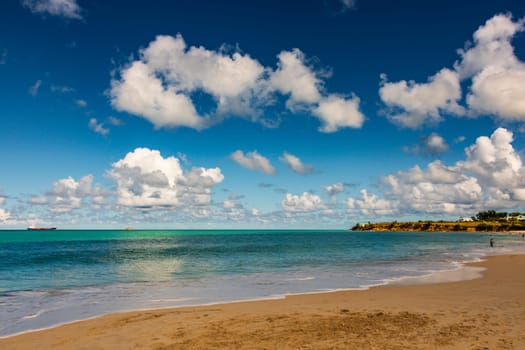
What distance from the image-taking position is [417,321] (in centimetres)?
1505

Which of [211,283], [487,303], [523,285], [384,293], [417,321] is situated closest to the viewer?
[417,321]

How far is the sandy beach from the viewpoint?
1245cm

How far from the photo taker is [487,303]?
18.6 m

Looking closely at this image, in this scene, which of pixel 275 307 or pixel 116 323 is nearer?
pixel 116 323

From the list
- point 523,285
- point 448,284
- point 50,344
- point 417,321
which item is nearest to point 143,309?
point 50,344

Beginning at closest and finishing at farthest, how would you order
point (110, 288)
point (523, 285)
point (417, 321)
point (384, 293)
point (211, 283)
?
point (417, 321), point (384, 293), point (523, 285), point (110, 288), point (211, 283)

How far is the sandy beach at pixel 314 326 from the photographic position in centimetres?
1245

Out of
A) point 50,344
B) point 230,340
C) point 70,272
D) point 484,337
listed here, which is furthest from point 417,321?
point 70,272

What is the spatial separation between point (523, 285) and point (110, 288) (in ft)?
90.7

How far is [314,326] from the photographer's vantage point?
14.5 meters

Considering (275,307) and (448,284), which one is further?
(448,284)

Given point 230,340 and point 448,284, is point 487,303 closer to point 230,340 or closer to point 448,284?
point 448,284

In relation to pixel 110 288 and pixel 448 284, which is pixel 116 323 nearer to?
pixel 110 288

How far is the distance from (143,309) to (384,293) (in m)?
13.5
